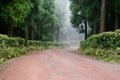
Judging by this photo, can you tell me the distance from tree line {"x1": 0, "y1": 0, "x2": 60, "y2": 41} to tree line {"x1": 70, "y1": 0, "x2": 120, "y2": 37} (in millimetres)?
6347

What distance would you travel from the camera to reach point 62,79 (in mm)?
8422

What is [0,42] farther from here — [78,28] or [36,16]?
[78,28]

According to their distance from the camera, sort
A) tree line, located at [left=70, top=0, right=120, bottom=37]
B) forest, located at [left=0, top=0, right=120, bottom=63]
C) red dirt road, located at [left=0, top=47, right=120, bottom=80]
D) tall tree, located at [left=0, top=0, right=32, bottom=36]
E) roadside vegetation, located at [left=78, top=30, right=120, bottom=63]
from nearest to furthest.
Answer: red dirt road, located at [left=0, top=47, right=120, bottom=80], roadside vegetation, located at [left=78, top=30, right=120, bottom=63], forest, located at [left=0, top=0, right=120, bottom=63], tall tree, located at [left=0, top=0, right=32, bottom=36], tree line, located at [left=70, top=0, right=120, bottom=37]

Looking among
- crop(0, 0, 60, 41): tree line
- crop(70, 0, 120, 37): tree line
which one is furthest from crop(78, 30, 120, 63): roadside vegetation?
crop(0, 0, 60, 41): tree line

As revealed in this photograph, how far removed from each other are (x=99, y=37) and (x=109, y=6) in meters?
11.3

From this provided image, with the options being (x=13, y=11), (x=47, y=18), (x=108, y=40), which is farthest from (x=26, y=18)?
(x=108, y=40)

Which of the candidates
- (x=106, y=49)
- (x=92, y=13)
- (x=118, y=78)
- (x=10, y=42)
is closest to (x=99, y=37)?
(x=106, y=49)

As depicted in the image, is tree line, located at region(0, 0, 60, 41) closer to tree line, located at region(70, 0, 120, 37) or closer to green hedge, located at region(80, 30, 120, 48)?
tree line, located at region(70, 0, 120, 37)

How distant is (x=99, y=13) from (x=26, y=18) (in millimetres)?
10731

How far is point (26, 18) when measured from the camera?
3741 cm

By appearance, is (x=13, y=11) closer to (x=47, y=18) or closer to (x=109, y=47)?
(x=109, y=47)

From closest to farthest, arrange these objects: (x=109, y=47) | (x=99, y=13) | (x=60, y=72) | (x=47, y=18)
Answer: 1. (x=60, y=72)
2. (x=109, y=47)
3. (x=99, y=13)
4. (x=47, y=18)

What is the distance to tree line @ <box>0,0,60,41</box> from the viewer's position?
26072 mm

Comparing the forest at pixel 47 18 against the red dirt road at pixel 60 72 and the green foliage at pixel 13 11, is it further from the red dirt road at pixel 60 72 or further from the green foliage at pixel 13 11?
the red dirt road at pixel 60 72
